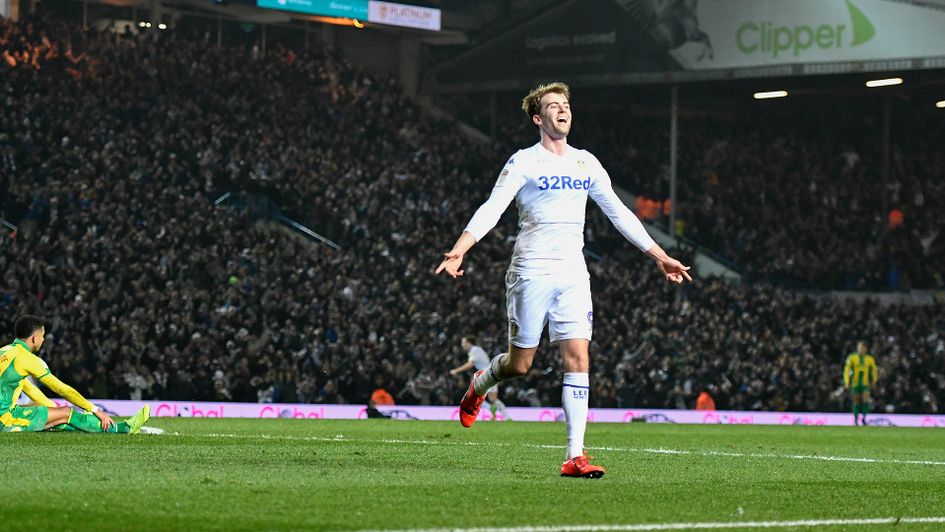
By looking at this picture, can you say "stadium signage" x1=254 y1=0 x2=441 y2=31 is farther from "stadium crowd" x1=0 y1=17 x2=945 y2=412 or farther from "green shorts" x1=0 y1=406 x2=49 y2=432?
"green shorts" x1=0 y1=406 x2=49 y2=432

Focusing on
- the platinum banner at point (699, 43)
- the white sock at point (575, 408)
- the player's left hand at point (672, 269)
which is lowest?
the white sock at point (575, 408)

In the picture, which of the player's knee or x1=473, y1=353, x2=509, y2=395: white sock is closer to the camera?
the player's knee

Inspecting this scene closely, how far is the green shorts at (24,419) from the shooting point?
14.2 meters

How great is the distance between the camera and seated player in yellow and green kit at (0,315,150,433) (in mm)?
13820

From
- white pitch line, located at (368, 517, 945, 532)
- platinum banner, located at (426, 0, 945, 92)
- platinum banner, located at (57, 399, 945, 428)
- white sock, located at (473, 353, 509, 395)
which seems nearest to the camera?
white pitch line, located at (368, 517, 945, 532)

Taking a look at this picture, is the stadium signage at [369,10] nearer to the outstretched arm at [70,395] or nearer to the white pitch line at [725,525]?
the outstretched arm at [70,395]

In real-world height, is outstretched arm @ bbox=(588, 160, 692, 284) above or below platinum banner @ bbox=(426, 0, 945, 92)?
below

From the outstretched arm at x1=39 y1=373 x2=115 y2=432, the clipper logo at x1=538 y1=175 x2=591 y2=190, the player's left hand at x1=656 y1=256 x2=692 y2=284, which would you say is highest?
the clipper logo at x1=538 y1=175 x2=591 y2=190

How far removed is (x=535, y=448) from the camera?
13.7 m

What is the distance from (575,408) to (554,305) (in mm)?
745

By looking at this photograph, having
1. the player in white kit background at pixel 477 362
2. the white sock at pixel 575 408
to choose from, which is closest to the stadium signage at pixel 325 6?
the player in white kit background at pixel 477 362

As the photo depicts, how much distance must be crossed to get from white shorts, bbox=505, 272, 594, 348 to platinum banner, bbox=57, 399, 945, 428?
16.3 m

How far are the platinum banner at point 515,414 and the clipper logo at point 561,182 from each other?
16.6m

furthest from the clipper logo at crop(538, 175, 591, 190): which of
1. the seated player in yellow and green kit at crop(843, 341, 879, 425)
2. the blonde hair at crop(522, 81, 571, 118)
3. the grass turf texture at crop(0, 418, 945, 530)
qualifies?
the seated player in yellow and green kit at crop(843, 341, 879, 425)
